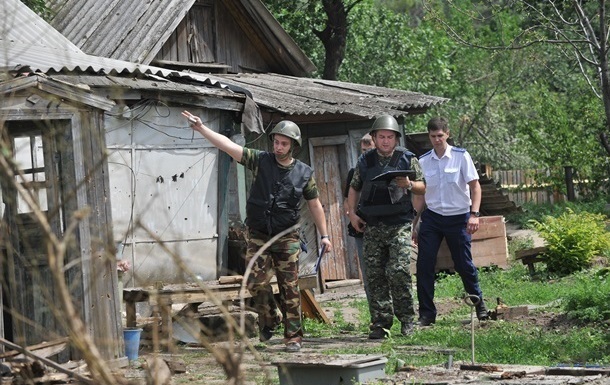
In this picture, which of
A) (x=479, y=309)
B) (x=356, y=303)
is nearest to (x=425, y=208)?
(x=479, y=309)

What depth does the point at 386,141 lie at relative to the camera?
36.9 feet

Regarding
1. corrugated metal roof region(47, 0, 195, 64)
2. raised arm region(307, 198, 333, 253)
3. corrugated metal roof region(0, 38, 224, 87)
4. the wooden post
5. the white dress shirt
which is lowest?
raised arm region(307, 198, 333, 253)

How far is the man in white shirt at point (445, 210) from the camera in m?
11.9

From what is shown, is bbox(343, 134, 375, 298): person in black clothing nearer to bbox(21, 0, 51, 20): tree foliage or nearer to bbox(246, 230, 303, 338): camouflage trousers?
bbox(246, 230, 303, 338): camouflage trousers

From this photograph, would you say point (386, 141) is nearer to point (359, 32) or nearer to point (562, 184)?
point (359, 32)

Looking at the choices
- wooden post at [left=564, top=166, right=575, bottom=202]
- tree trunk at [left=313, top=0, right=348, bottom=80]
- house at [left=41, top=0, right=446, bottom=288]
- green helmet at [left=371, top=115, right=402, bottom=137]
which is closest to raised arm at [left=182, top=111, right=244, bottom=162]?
green helmet at [left=371, top=115, right=402, bottom=137]

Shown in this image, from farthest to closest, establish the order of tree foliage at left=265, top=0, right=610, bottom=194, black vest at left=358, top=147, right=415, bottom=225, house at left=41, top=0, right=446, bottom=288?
tree foliage at left=265, top=0, right=610, bottom=194 < house at left=41, top=0, right=446, bottom=288 < black vest at left=358, top=147, right=415, bottom=225

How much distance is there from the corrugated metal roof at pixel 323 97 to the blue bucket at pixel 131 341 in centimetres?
678

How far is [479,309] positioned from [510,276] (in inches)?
190

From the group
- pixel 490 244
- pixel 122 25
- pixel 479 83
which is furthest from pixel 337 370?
pixel 479 83

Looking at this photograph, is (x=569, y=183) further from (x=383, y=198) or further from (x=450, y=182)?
(x=383, y=198)

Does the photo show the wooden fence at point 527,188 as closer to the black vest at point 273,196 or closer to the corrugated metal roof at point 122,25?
the corrugated metal roof at point 122,25

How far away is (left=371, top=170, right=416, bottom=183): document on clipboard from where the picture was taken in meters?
11.1

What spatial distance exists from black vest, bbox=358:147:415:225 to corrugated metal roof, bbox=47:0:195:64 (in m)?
7.16
